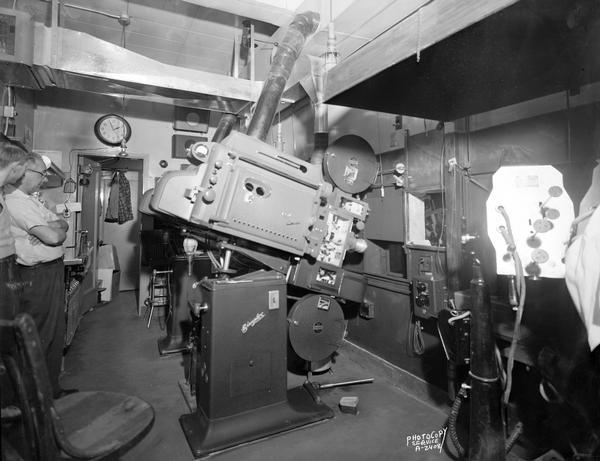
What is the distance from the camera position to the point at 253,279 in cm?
230

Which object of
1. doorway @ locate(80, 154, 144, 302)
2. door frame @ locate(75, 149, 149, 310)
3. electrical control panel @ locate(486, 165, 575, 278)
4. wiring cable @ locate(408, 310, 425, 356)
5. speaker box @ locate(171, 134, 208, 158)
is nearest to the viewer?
electrical control panel @ locate(486, 165, 575, 278)

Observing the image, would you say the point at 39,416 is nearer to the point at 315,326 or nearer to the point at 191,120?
the point at 315,326

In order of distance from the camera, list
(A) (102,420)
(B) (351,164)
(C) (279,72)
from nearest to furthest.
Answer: (A) (102,420) → (C) (279,72) → (B) (351,164)

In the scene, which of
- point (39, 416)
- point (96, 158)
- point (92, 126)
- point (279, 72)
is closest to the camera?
point (39, 416)

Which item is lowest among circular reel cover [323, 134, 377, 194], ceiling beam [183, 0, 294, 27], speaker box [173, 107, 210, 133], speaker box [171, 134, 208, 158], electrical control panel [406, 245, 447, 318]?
electrical control panel [406, 245, 447, 318]

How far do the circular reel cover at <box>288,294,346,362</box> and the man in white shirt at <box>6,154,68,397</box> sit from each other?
178 cm

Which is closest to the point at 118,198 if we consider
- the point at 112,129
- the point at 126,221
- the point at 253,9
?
the point at 126,221

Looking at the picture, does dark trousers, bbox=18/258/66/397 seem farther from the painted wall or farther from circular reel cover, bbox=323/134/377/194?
the painted wall

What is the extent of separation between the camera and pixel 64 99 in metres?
5.09

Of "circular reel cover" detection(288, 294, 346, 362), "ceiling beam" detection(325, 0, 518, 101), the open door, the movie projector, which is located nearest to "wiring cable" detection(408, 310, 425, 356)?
"circular reel cover" detection(288, 294, 346, 362)

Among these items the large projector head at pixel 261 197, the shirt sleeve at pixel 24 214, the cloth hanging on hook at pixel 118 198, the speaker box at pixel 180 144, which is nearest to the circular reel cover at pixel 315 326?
the large projector head at pixel 261 197

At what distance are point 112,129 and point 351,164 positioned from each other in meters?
4.18

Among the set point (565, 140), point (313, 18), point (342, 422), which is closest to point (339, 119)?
point (313, 18)

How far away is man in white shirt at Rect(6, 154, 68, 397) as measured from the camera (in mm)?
2406
